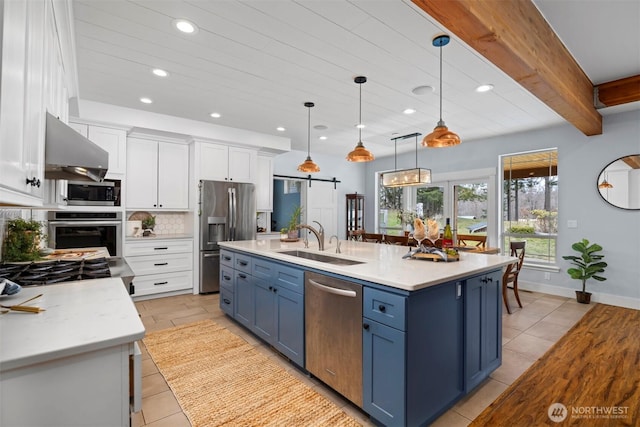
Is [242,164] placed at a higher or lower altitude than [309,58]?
lower

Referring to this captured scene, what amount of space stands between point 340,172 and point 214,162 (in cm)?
351

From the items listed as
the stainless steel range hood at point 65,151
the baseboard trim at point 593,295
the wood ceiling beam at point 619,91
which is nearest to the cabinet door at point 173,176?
the stainless steel range hood at point 65,151

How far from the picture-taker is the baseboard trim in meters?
4.25

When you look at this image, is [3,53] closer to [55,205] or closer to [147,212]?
[55,205]

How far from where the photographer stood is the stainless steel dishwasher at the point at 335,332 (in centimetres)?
196

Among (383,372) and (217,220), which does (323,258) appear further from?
(217,220)

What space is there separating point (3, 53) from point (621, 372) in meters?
4.15

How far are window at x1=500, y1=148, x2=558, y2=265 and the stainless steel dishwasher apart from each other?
183 inches

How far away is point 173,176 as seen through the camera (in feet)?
16.0

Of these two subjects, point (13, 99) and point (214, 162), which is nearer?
point (13, 99)

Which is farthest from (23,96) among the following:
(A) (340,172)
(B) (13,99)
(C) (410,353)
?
(A) (340,172)

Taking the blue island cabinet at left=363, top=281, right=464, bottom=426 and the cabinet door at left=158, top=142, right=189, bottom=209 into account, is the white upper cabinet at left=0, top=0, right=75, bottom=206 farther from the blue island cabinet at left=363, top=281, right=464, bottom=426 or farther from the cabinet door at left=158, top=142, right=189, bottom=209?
the cabinet door at left=158, top=142, right=189, bottom=209

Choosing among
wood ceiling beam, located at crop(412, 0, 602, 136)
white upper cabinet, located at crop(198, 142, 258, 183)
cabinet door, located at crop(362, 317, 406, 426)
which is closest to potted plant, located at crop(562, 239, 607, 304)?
wood ceiling beam, located at crop(412, 0, 602, 136)

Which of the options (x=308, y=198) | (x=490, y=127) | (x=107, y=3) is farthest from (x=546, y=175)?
(x=107, y=3)
